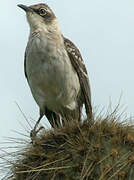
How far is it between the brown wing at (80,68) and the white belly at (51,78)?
0.68ft

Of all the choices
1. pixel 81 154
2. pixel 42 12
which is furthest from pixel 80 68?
pixel 81 154


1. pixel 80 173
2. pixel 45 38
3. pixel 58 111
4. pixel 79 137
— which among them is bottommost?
pixel 80 173

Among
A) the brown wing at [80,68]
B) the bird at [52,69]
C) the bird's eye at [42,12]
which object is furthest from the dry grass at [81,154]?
the bird's eye at [42,12]

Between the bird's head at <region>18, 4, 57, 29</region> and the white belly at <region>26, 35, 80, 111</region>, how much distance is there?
0.53m

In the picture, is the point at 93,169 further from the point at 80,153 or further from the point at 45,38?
the point at 45,38

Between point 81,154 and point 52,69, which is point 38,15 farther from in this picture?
point 81,154

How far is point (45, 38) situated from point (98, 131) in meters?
4.11

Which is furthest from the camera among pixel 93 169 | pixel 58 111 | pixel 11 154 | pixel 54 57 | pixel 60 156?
pixel 58 111

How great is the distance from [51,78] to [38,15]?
1.51 meters

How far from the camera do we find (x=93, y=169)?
17.3 feet

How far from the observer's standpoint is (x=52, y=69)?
9.15 meters

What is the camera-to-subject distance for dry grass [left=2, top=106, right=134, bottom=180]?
5.21m

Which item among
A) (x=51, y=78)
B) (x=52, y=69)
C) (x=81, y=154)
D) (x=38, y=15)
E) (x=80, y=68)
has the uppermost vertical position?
(x=38, y=15)

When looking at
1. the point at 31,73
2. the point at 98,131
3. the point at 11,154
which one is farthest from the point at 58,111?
the point at 98,131
